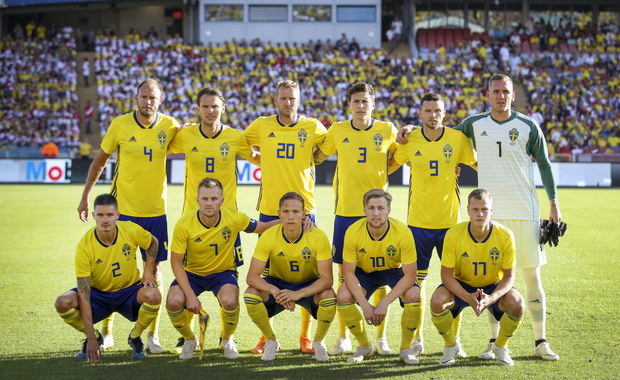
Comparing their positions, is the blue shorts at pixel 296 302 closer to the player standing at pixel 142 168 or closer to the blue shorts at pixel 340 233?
the blue shorts at pixel 340 233

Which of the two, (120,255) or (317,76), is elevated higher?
(317,76)

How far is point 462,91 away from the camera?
99.1ft

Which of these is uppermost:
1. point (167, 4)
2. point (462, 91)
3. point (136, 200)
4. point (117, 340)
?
point (167, 4)

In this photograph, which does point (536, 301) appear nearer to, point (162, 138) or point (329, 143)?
point (329, 143)

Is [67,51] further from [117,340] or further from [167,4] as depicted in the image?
[117,340]

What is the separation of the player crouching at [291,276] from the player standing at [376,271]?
16 cm

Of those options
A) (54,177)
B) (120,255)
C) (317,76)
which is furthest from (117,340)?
(317,76)

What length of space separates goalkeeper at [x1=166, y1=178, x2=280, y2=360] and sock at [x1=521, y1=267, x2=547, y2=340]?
2052 millimetres

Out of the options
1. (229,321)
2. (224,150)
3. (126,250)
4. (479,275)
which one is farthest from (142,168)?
(479,275)

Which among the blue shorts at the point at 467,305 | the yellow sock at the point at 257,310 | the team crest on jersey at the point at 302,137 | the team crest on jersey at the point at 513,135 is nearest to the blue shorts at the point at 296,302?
the yellow sock at the point at 257,310

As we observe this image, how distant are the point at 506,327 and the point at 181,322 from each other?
241 centimetres

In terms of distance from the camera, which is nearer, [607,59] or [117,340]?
[117,340]

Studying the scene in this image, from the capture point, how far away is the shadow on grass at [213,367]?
5.11 m

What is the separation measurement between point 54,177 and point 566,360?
65.8ft
